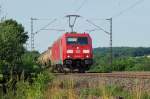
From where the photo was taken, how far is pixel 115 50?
245 feet

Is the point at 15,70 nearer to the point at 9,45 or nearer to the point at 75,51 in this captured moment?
the point at 9,45

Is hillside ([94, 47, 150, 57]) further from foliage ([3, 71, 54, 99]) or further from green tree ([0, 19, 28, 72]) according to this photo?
foliage ([3, 71, 54, 99])

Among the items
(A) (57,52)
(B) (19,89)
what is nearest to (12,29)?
(B) (19,89)

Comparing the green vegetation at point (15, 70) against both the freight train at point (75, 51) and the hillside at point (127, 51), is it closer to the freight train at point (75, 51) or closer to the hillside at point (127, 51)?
the freight train at point (75, 51)

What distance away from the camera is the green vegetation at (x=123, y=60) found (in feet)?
155

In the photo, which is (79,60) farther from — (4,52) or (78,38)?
(4,52)

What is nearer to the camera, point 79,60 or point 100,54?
point 79,60

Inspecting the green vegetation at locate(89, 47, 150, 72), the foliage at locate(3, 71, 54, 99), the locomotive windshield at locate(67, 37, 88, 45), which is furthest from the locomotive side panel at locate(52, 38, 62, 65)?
the foliage at locate(3, 71, 54, 99)

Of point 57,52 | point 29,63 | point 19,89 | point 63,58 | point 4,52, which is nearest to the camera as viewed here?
point 19,89

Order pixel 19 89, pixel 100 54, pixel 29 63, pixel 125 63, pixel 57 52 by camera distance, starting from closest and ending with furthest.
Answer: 1. pixel 19 89
2. pixel 29 63
3. pixel 57 52
4. pixel 125 63
5. pixel 100 54

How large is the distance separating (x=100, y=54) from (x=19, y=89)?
60.6 metres

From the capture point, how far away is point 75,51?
36250 millimetres

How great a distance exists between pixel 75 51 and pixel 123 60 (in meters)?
16.0

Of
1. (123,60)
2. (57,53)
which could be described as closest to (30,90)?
(57,53)
